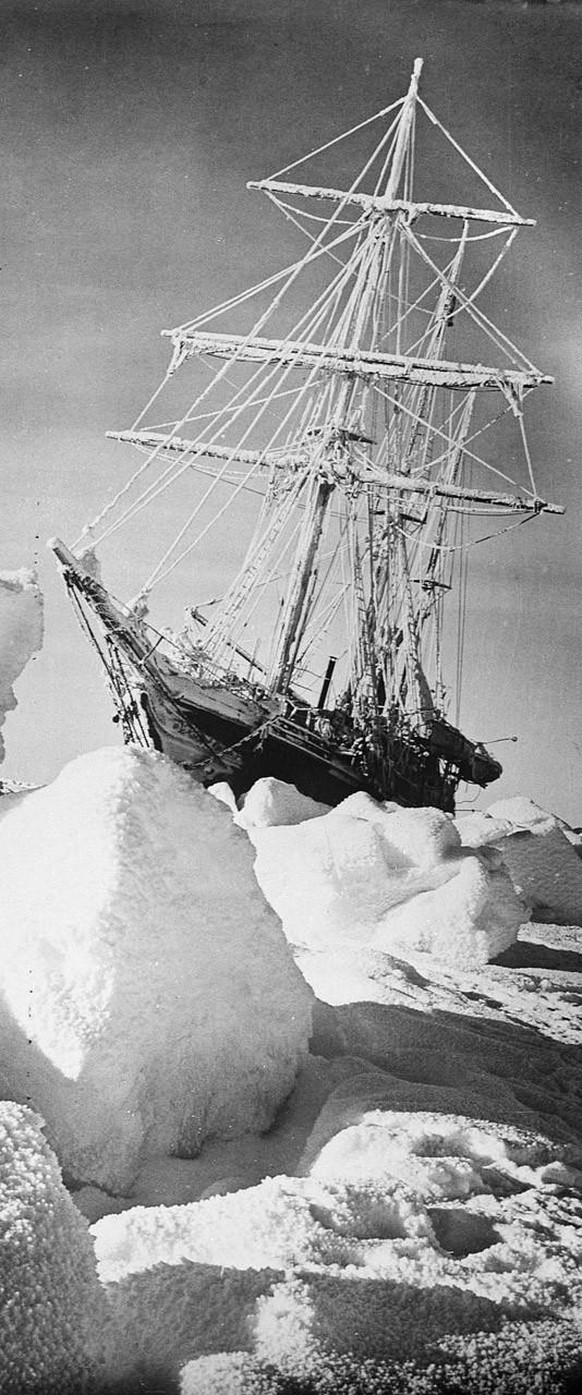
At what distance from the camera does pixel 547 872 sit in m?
4.02

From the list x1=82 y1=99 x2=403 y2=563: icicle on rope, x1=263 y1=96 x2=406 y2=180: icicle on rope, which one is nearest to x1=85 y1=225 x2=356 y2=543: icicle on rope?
x1=82 y1=99 x2=403 y2=563: icicle on rope

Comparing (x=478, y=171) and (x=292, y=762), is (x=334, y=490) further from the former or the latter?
(x=478, y=171)

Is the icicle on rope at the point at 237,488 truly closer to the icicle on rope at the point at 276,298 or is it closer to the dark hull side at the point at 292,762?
the icicle on rope at the point at 276,298

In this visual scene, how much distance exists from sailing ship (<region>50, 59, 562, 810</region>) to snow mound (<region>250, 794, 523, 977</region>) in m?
0.15

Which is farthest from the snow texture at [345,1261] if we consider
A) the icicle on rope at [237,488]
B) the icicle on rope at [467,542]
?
the icicle on rope at [467,542]

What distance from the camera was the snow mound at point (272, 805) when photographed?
328cm

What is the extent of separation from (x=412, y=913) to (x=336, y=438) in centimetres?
163

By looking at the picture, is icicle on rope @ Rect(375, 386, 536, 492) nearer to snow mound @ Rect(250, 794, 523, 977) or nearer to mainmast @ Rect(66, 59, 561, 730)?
mainmast @ Rect(66, 59, 561, 730)

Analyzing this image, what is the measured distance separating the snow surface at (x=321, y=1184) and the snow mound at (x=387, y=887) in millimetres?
305

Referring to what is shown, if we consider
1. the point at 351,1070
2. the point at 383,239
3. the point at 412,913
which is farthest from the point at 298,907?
the point at 383,239

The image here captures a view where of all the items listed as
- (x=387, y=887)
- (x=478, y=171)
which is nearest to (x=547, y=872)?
(x=387, y=887)

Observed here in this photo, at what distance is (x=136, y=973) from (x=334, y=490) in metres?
2.05

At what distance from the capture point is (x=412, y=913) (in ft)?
10.9

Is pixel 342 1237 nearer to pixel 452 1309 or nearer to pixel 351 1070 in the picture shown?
pixel 452 1309
